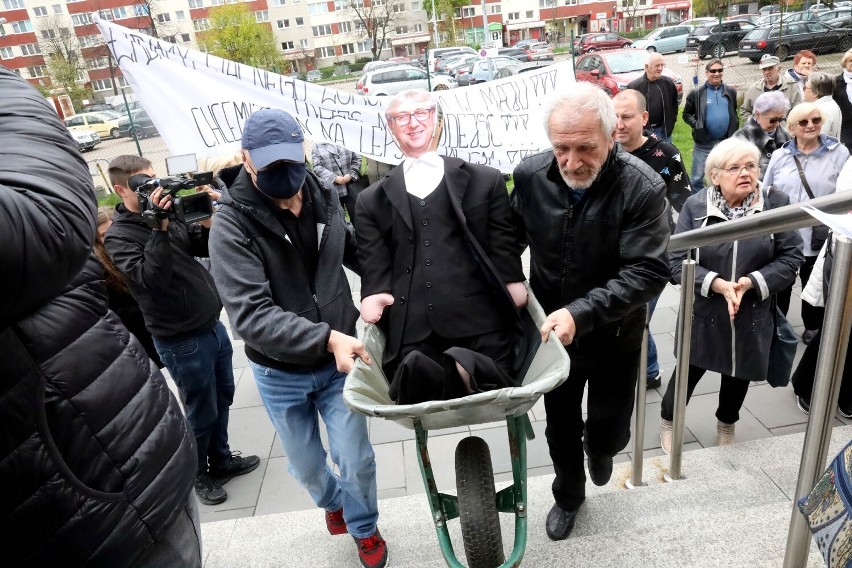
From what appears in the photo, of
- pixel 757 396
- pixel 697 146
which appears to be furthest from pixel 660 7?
pixel 757 396

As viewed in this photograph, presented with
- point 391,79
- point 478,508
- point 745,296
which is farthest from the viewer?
point 391,79

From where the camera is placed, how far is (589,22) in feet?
212

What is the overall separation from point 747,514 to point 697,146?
20.1 ft

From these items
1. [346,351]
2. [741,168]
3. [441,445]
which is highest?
[741,168]

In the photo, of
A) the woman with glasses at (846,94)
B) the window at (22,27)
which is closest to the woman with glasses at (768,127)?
the woman with glasses at (846,94)

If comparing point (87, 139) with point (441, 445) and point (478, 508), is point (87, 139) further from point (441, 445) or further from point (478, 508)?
point (478, 508)

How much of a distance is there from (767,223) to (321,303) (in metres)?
1.59

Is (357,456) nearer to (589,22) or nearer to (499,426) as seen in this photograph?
(499,426)

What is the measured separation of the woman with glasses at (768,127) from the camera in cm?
548

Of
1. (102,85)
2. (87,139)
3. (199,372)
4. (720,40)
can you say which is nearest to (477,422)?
(199,372)

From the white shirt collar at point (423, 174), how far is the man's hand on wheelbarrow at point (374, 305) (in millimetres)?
375

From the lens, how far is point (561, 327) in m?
1.94

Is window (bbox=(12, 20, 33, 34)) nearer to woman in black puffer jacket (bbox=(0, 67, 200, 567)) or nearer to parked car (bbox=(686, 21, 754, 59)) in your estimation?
parked car (bbox=(686, 21, 754, 59))

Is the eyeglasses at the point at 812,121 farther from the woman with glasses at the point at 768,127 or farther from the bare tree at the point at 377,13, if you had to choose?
the bare tree at the point at 377,13
